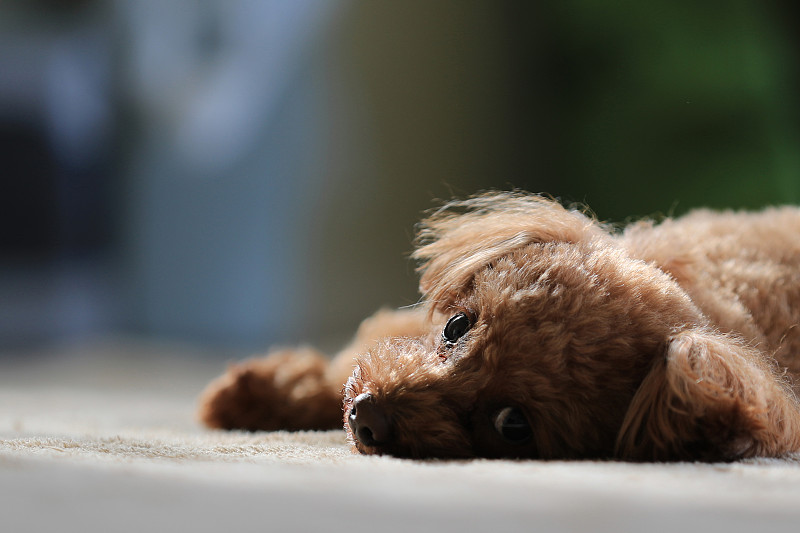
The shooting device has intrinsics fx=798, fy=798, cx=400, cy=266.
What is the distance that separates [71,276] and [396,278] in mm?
2003

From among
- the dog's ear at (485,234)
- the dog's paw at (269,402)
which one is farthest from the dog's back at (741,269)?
the dog's paw at (269,402)

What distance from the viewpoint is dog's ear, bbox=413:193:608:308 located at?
143 cm

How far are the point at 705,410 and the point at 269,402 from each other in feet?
3.25

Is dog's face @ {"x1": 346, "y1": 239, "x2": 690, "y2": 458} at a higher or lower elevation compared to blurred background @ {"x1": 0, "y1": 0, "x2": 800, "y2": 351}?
lower

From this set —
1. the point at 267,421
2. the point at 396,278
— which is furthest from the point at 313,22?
the point at 267,421

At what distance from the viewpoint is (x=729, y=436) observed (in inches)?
44.9

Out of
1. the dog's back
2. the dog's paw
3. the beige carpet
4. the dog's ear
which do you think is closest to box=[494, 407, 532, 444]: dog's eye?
the beige carpet

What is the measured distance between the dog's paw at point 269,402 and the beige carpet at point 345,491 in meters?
0.43

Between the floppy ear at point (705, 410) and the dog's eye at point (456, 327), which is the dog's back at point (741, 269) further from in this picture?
the dog's eye at point (456, 327)

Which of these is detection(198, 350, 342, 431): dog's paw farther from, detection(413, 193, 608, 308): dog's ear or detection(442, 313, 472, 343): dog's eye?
detection(442, 313, 472, 343): dog's eye

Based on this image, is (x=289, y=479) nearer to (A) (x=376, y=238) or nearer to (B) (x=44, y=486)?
(B) (x=44, y=486)

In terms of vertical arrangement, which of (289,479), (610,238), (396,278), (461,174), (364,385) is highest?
(461,174)

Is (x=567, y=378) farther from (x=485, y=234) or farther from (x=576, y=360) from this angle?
(x=485, y=234)

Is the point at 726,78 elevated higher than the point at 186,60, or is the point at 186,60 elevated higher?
the point at 186,60
